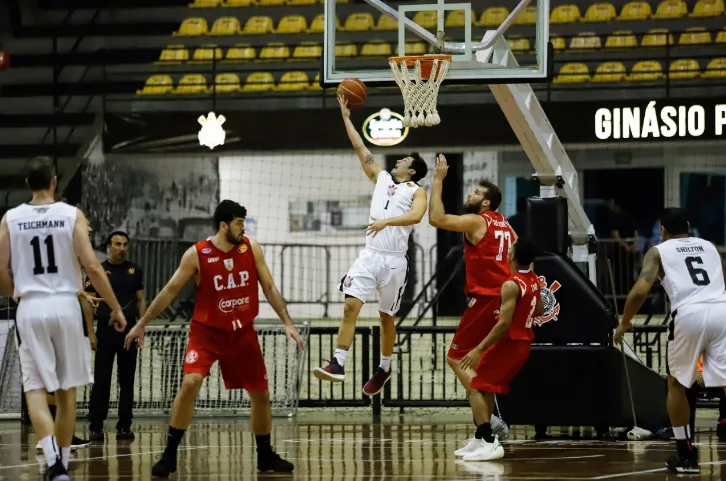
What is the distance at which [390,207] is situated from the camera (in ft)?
32.9

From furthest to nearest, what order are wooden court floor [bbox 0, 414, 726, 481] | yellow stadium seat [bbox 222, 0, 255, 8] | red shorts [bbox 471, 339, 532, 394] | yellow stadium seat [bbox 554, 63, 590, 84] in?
yellow stadium seat [bbox 222, 0, 255, 8] < yellow stadium seat [bbox 554, 63, 590, 84] < red shorts [bbox 471, 339, 532, 394] < wooden court floor [bbox 0, 414, 726, 481]

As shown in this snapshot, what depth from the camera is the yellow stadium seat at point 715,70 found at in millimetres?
20750

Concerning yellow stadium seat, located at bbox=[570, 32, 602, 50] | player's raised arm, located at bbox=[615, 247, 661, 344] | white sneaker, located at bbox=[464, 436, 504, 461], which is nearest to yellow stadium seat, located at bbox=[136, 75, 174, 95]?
yellow stadium seat, located at bbox=[570, 32, 602, 50]

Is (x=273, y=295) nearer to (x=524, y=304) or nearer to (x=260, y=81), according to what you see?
(x=524, y=304)

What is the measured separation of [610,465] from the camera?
30.2ft

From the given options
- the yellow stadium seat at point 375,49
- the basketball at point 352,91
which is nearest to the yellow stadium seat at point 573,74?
the yellow stadium seat at point 375,49

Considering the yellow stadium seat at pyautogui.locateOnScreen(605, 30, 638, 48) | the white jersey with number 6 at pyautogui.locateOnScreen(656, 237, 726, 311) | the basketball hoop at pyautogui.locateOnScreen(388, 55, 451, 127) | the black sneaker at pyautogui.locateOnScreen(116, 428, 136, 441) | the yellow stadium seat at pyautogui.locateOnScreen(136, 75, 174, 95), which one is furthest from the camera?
the yellow stadium seat at pyautogui.locateOnScreen(136, 75, 174, 95)

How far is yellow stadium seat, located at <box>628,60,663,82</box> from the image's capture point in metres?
21.0

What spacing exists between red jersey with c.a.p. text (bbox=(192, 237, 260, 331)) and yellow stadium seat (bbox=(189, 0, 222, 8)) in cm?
1707

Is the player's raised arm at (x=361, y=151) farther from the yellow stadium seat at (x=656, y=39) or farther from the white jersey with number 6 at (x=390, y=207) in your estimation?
the yellow stadium seat at (x=656, y=39)

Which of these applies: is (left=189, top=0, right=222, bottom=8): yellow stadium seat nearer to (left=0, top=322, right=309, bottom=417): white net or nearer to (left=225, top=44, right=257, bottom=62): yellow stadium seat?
(left=225, top=44, right=257, bottom=62): yellow stadium seat

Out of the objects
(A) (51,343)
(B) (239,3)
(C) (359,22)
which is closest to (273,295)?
(A) (51,343)

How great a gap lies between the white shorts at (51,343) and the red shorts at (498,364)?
3313 millimetres

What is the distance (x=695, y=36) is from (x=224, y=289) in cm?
1531
